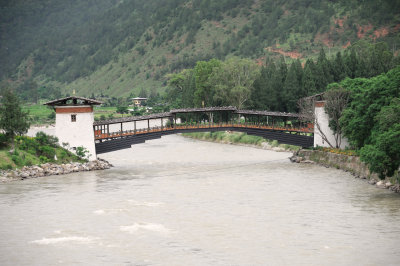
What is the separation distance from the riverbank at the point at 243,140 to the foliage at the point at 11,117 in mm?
42409

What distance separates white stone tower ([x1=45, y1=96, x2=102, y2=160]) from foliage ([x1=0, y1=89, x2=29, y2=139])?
515 centimetres

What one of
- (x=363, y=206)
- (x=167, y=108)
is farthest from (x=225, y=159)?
(x=167, y=108)

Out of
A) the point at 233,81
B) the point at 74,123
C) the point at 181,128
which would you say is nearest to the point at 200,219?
the point at 74,123

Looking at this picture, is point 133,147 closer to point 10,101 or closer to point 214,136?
point 214,136

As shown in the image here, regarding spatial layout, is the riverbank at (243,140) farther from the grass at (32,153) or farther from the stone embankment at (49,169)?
the grass at (32,153)

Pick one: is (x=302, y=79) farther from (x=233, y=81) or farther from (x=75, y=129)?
(x=75, y=129)

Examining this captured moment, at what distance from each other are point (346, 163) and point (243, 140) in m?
40.6

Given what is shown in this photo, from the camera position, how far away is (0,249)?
4056 cm

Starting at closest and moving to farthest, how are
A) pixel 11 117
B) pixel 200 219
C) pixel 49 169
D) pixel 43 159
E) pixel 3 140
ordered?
pixel 200 219 → pixel 49 169 → pixel 11 117 → pixel 3 140 → pixel 43 159

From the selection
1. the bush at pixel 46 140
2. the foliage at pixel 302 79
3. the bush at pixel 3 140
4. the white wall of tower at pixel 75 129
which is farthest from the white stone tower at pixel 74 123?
the foliage at pixel 302 79

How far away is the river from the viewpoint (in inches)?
1512

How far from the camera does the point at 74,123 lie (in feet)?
255

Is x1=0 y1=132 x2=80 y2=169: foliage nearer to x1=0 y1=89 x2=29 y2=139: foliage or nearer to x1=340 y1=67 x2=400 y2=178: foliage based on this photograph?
x1=0 y1=89 x2=29 y2=139: foliage

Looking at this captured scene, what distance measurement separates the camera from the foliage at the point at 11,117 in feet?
235
